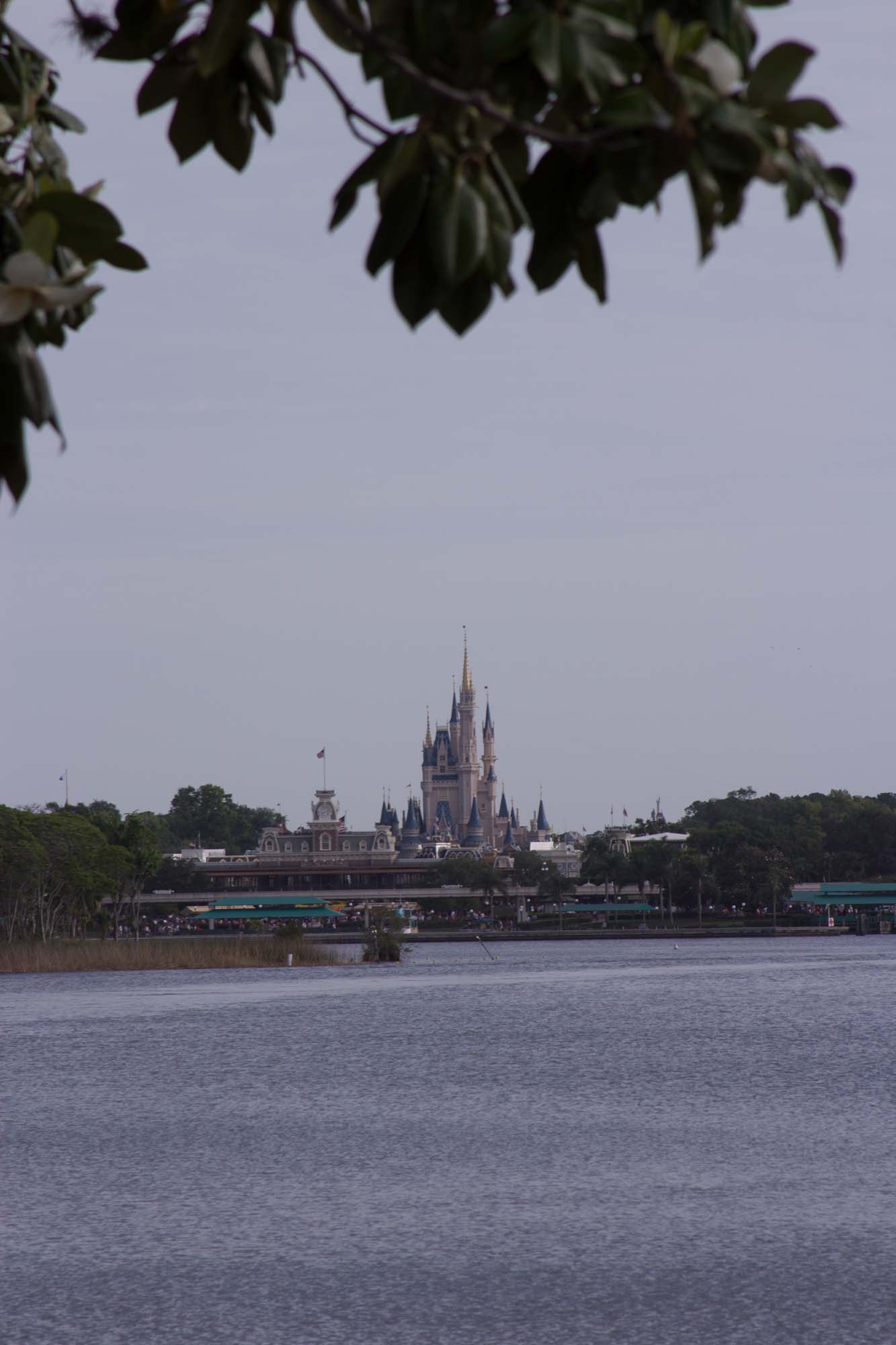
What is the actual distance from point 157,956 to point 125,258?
109925mm

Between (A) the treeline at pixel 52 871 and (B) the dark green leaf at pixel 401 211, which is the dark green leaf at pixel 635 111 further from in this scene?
(A) the treeline at pixel 52 871

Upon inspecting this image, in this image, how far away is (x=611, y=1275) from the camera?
72.3 ft

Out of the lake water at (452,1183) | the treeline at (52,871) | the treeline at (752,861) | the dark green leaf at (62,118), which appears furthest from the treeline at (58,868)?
the dark green leaf at (62,118)

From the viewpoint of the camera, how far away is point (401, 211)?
3307 millimetres

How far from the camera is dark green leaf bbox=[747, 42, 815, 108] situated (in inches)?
124

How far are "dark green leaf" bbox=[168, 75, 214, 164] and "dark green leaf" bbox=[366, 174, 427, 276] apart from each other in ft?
1.96

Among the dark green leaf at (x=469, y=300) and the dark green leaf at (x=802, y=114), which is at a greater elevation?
the dark green leaf at (x=802, y=114)

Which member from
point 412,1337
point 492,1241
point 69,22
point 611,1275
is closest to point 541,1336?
point 412,1337

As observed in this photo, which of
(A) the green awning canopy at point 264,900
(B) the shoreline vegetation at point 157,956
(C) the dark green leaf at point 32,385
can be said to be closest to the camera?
(C) the dark green leaf at point 32,385

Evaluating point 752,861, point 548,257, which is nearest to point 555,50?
point 548,257

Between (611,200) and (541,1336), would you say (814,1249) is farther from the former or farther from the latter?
(611,200)

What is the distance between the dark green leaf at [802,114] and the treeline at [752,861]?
558 feet

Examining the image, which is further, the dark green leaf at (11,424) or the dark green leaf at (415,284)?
the dark green leaf at (415,284)

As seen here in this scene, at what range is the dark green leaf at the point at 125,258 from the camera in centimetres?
377
